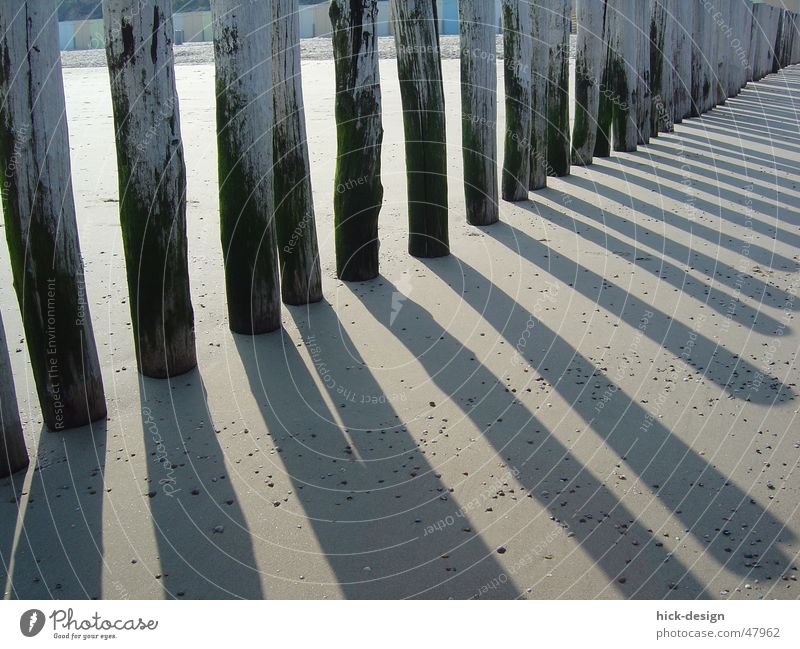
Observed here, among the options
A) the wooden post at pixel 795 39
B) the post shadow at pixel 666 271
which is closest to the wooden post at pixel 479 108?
the post shadow at pixel 666 271

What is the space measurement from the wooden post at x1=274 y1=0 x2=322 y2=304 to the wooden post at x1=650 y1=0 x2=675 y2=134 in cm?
865

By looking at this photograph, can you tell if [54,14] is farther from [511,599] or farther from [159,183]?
[511,599]

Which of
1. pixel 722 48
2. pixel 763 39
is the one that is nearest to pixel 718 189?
pixel 722 48

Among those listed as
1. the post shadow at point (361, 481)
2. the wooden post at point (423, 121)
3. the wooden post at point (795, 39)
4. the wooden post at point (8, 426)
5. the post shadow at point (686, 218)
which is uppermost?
the wooden post at point (423, 121)

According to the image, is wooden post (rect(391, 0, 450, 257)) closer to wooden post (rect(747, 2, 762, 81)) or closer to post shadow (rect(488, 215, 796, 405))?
post shadow (rect(488, 215, 796, 405))

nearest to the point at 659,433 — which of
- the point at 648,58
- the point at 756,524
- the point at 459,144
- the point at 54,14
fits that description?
the point at 756,524

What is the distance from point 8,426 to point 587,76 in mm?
8599

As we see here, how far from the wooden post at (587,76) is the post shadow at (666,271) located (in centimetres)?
235

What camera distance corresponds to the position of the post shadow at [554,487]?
3.63 metres

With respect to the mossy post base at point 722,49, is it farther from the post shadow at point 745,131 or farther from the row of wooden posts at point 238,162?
the row of wooden posts at point 238,162

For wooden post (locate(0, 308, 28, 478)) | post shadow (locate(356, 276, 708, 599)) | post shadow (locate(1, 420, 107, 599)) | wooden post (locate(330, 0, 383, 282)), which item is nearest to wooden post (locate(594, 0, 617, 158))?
wooden post (locate(330, 0, 383, 282))

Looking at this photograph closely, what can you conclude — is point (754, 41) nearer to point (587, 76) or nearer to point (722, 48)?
point (722, 48)

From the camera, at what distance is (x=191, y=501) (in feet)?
13.8

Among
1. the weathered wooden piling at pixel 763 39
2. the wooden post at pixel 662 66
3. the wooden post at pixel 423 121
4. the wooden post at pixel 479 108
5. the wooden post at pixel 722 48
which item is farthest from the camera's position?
the weathered wooden piling at pixel 763 39
